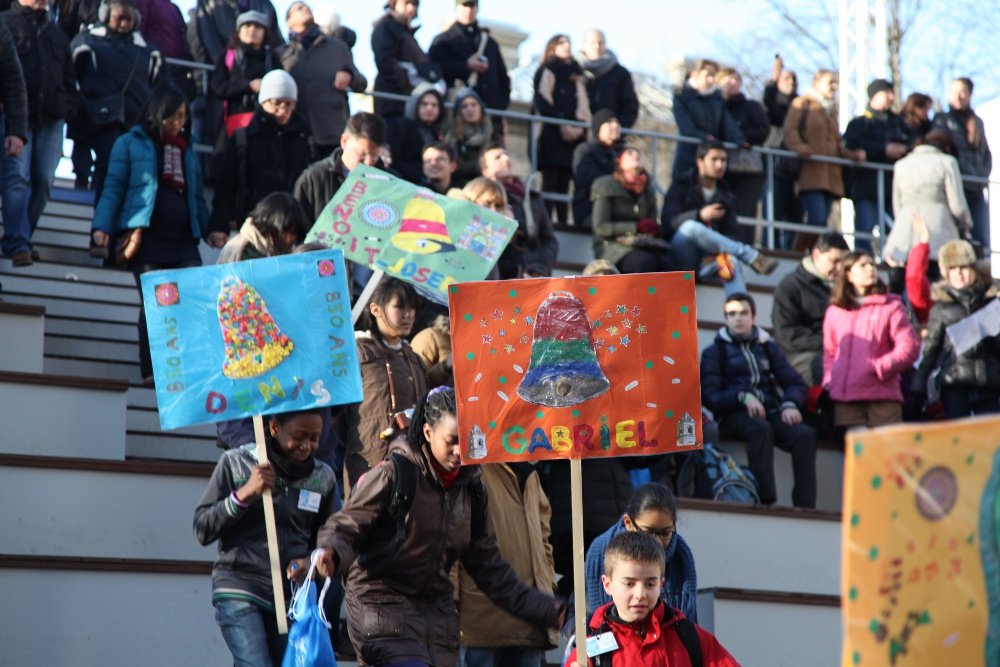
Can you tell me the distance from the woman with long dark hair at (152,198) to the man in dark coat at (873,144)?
7.45 metres

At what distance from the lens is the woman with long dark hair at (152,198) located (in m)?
10.2

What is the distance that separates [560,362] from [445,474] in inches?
22.2

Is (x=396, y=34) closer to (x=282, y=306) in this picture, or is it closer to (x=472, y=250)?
(x=472, y=250)

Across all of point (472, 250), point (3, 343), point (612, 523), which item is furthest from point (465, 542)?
point (3, 343)

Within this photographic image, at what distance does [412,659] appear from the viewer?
6184mm

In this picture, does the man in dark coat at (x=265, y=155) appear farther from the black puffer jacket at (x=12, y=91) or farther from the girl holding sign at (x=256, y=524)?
the girl holding sign at (x=256, y=524)

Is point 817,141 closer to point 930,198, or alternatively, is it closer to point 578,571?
point 930,198

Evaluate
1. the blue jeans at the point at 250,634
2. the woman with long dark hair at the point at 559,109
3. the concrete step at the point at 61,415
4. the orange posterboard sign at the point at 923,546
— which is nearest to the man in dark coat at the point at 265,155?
the concrete step at the point at 61,415

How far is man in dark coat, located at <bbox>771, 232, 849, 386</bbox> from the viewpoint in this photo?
472 inches

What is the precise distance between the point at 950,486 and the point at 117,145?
744cm

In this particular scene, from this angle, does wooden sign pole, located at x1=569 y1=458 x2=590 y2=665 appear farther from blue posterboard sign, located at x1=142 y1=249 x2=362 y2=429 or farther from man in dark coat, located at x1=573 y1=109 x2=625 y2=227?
man in dark coat, located at x1=573 y1=109 x2=625 y2=227

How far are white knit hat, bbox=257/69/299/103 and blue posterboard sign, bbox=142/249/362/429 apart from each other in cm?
438

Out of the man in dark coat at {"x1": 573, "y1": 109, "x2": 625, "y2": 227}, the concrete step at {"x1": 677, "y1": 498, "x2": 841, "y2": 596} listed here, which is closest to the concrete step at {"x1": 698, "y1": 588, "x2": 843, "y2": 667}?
the concrete step at {"x1": 677, "y1": 498, "x2": 841, "y2": 596}

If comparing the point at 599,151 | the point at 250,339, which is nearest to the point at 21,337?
the point at 250,339
